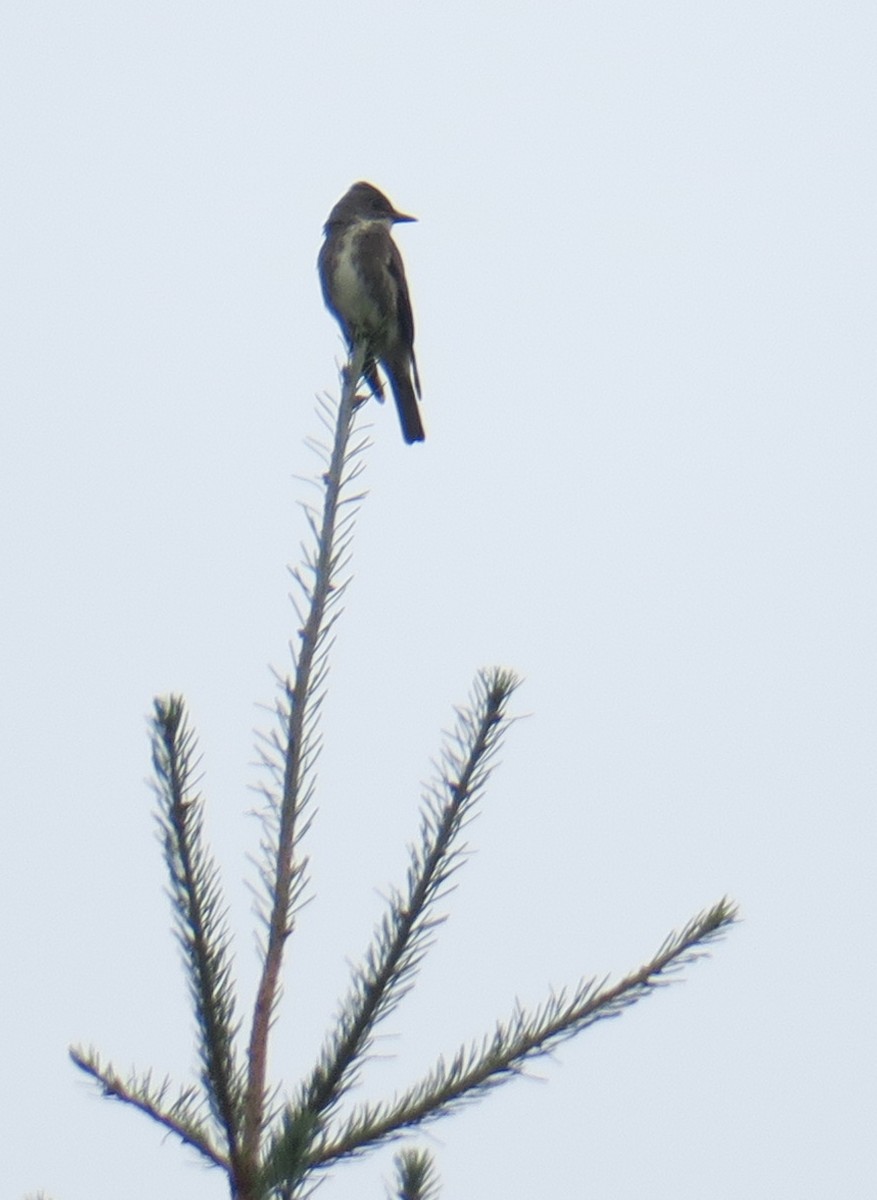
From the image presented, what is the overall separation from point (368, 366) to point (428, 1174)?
156 cm

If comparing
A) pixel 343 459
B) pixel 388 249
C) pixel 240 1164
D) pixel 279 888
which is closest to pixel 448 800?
pixel 279 888

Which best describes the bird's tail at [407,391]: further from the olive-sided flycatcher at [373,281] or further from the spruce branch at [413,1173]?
the spruce branch at [413,1173]

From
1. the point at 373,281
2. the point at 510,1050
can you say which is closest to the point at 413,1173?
the point at 510,1050

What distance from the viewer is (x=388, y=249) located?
6465 millimetres

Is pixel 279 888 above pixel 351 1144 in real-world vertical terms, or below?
above

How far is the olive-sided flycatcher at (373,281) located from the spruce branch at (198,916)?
4.44 meters

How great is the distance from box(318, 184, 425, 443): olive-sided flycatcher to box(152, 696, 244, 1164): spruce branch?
444 centimetres

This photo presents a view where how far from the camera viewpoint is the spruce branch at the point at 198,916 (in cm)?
160

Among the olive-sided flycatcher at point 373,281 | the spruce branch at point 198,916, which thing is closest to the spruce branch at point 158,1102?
the spruce branch at point 198,916

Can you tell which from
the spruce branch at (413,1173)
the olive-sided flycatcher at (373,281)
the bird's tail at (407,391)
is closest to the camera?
the spruce branch at (413,1173)

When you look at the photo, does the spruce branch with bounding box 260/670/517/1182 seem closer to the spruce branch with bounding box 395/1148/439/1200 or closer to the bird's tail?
the spruce branch with bounding box 395/1148/439/1200

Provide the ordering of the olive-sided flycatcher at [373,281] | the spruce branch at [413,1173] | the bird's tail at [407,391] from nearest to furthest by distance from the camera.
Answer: the spruce branch at [413,1173]
the olive-sided flycatcher at [373,281]
the bird's tail at [407,391]

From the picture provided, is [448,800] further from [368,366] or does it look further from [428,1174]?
[368,366]

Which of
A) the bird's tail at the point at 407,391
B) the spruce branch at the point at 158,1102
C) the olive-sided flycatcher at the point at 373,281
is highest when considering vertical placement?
the olive-sided flycatcher at the point at 373,281
